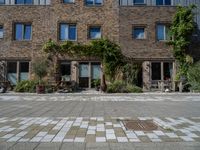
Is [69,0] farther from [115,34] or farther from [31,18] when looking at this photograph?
[115,34]

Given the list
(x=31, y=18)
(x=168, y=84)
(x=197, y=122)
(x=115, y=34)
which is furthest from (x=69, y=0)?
(x=197, y=122)

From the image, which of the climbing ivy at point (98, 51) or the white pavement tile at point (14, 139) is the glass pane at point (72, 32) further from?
the white pavement tile at point (14, 139)

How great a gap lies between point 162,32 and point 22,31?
12.4 meters

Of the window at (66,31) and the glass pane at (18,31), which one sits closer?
the window at (66,31)

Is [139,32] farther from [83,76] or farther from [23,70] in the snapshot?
[23,70]

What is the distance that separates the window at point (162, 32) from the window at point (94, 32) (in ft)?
17.2

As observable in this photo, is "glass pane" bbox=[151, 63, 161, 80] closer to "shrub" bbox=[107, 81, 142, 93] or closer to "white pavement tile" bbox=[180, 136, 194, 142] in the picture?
"shrub" bbox=[107, 81, 142, 93]

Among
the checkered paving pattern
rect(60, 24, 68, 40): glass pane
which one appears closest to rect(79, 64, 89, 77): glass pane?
rect(60, 24, 68, 40): glass pane

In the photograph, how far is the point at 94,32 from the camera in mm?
22797

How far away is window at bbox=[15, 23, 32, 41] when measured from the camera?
898 inches

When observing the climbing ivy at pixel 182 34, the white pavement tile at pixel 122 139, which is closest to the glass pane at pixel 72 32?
the climbing ivy at pixel 182 34

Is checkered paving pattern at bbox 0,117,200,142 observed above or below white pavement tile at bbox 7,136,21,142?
above

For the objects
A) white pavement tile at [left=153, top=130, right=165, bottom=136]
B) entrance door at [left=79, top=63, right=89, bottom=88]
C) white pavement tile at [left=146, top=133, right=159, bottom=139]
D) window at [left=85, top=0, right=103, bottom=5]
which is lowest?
white pavement tile at [left=146, top=133, right=159, bottom=139]

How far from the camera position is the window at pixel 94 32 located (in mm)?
22750
